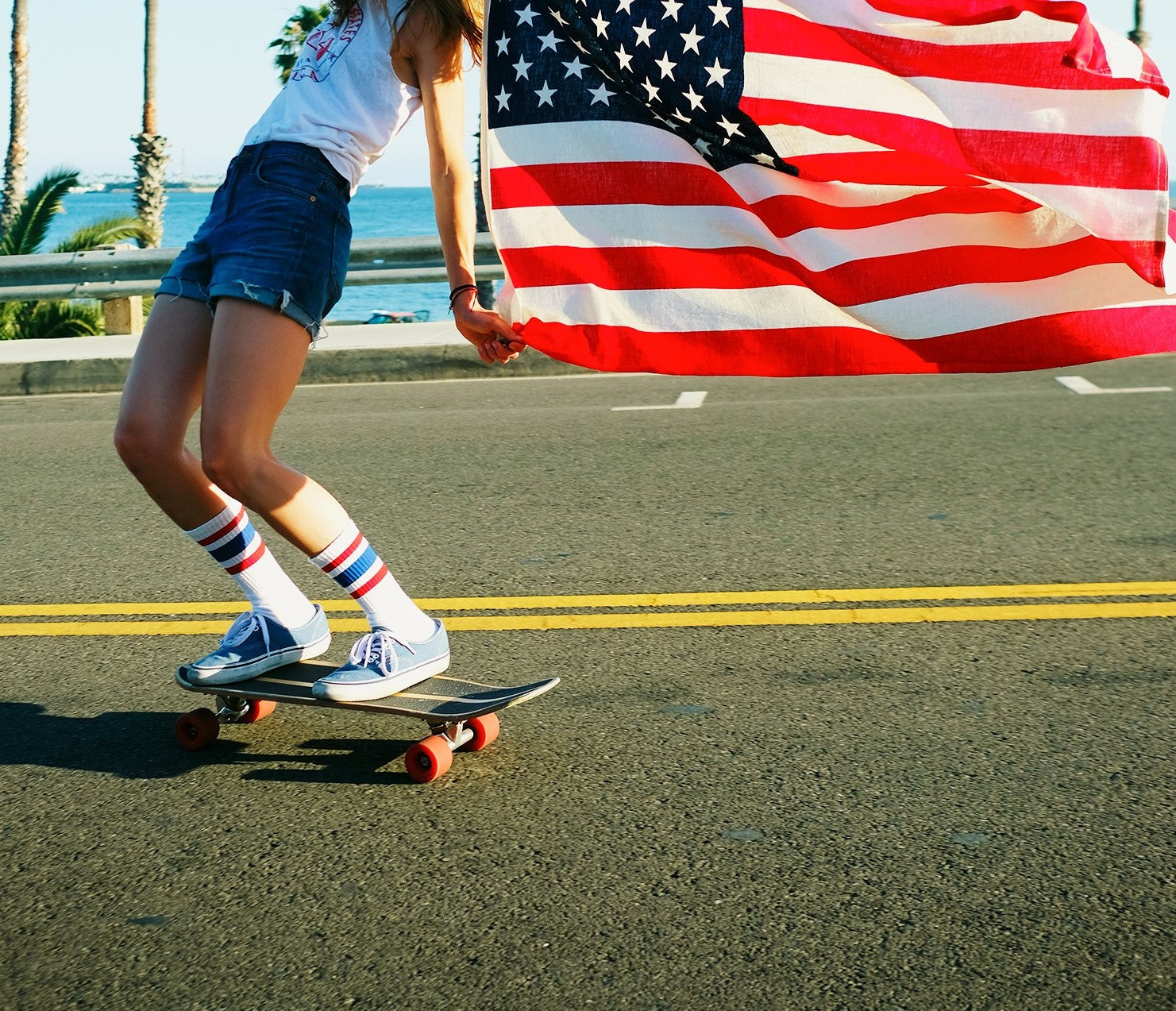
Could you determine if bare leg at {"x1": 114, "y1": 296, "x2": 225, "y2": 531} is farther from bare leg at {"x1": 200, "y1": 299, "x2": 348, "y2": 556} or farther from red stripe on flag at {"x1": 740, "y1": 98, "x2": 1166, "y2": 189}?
red stripe on flag at {"x1": 740, "y1": 98, "x2": 1166, "y2": 189}

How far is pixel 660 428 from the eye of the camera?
754 cm

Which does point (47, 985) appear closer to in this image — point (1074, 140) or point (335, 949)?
point (335, 949)

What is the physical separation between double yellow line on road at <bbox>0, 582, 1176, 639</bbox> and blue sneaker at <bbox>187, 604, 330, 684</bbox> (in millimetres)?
820

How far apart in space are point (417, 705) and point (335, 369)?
700cm

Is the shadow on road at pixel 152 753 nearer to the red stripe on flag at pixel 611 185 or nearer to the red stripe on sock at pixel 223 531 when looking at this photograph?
the red stripe on sock at pixel 223 531

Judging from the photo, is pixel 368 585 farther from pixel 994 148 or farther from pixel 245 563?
pixel 994 148

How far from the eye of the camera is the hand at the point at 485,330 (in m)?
3.35

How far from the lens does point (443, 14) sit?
10.4 feet

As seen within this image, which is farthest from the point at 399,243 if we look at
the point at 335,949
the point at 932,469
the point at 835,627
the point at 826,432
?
the point at 335,949

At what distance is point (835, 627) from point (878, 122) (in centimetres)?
147

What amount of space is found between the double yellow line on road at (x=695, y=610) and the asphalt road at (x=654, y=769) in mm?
18

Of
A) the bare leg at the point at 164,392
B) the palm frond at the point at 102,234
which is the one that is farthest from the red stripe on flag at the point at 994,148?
A: the palm frond at the point at 102,234

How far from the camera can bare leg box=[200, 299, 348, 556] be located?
316 centimetres

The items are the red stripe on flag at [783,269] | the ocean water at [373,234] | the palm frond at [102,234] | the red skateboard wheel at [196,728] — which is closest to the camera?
the red skateboard wheel at [196,728]
